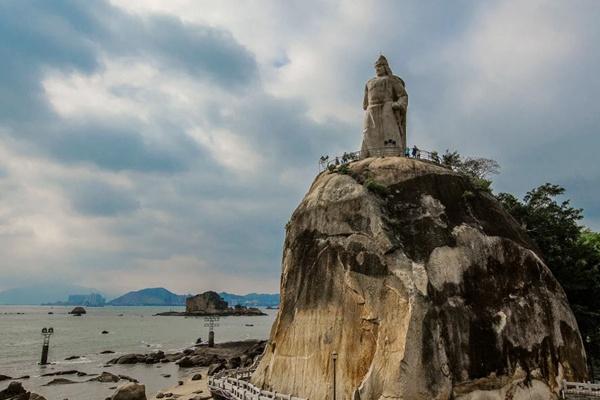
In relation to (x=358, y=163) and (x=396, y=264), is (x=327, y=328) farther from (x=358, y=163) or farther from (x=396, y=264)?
(x=358, y=163)

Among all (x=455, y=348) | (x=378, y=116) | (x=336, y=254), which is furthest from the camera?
(x=378, y=116)

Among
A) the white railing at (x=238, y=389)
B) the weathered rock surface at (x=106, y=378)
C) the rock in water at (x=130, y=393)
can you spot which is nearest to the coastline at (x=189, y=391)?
the rock in water at (x=130, y=393)

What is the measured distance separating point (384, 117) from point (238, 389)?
69.9ft

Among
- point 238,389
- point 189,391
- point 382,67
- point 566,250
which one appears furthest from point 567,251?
point 189,391

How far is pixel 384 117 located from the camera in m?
34.9

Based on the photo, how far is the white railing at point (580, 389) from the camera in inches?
944

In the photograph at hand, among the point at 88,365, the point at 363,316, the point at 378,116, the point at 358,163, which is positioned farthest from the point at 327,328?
the point at 88,365

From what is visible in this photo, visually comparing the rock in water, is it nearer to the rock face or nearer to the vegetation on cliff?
the rock face

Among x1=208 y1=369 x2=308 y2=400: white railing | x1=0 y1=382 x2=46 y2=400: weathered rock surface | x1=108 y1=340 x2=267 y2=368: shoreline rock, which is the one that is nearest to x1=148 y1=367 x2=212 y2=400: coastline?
x1=208 y1=369 x2=308 y2=400: white railing

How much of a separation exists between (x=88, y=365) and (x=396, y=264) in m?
51.9

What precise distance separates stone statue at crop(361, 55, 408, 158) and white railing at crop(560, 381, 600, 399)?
1727cm

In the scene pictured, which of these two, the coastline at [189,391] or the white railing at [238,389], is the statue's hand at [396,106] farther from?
the coastline at [189,391]

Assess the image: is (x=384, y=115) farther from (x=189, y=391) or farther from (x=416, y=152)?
(x=189, y=391)

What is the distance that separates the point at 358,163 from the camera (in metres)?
31.9
